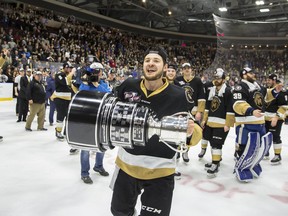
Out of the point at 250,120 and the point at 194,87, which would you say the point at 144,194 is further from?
the point at 194,87

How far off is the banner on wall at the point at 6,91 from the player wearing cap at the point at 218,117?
31.5 feet

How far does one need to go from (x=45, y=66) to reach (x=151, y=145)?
38.8 ft

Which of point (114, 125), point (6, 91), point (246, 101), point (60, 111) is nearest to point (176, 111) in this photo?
point (114, 125)

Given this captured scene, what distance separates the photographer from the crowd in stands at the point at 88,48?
9844mm

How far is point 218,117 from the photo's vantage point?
4328mm

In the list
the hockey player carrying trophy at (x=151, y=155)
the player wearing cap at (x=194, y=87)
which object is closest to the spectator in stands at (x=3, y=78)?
the player wearing cap at (x=194, y=87)

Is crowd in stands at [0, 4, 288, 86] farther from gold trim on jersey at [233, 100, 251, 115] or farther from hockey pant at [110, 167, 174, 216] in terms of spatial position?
hockey pant at [110, 167, 174, 216]

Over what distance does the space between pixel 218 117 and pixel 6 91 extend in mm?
10023

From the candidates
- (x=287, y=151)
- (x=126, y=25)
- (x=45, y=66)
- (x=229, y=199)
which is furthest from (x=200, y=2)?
(x=229, y=199)

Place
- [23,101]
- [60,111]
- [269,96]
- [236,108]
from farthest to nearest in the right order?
[23,101] < [60,111] < [269,96] < [236,108]

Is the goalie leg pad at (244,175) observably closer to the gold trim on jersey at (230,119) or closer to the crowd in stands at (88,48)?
the gold trim on jersey at (230,119)

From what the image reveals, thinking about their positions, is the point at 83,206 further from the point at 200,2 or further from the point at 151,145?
the point at 200,2

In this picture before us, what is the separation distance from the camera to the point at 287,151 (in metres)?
5.94

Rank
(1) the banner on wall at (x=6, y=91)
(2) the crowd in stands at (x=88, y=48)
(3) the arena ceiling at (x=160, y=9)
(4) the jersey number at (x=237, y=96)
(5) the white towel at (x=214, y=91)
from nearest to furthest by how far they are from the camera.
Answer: (4) the jersey number at (x=237, y=96), (5) the white towel at (x=214, y=91), (2) the crowd in stands at (x=88, y=48), (1) the banner on wall at (x=6, y=91), (3) the arena ceiling at (x=160, y=9)
